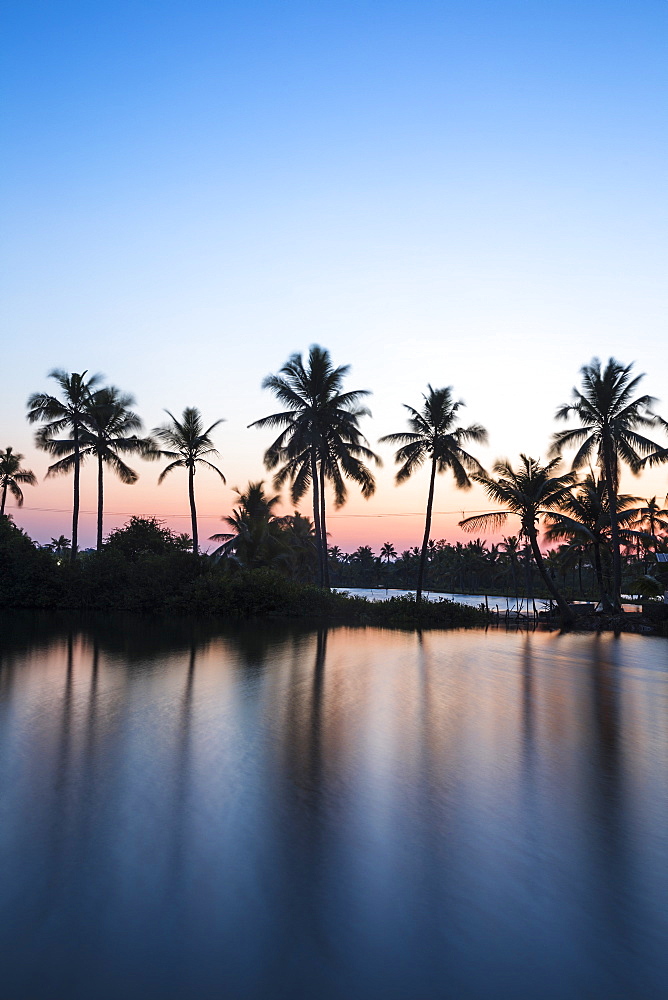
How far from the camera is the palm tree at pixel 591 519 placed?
30.7m

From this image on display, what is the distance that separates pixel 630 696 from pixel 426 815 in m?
8.66

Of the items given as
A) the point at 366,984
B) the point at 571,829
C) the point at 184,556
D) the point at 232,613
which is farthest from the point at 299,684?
the point at 184,556

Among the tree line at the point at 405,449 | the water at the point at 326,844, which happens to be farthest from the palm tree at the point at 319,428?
the water at the point at 326,844

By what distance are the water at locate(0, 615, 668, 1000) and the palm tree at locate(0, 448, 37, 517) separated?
40.1m

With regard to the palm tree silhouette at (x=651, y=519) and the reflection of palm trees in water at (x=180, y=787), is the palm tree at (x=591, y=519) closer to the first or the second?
the palm tree silhouette at (x=651, y=519)

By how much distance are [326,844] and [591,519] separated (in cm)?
3021

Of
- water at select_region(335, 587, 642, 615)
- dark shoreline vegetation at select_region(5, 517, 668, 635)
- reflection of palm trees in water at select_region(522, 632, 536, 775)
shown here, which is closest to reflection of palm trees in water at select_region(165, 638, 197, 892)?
reflection of palm trees in water at select_region(522, 632, 536, 775)

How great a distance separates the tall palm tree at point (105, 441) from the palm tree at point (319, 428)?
7.26 m

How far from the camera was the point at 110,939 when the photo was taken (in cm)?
384

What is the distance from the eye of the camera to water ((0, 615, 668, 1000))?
3.62 meters

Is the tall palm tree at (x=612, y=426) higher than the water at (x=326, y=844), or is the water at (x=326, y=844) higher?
the tall palm tree at (x=612, y=426)

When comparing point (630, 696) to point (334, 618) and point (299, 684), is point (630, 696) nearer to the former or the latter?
point (299, 684)

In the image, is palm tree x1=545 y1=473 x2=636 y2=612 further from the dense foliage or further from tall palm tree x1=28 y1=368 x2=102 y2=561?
tall palm tree x1=28 y1=368 x2=102 y2=561

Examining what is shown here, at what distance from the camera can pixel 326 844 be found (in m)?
5.32
